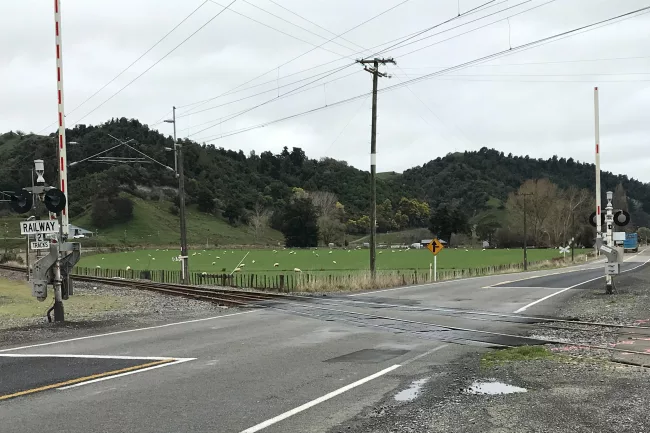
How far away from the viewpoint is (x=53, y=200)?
14.4 m

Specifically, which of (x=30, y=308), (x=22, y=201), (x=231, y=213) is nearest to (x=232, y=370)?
(x=22, y=201)

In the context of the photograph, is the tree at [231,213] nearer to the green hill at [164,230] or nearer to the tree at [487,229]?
the green hill at [164,230]

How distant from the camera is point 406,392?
7367 millimetres

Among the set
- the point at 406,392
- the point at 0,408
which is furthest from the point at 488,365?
the point at 0,408

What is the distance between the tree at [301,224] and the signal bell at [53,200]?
417ft

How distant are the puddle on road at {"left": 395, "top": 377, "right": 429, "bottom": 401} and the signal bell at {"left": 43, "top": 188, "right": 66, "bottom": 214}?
10.9 m

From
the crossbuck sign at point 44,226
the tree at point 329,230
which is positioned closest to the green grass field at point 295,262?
the crossbuck sign at point 44,226

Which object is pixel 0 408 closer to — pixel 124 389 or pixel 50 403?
pixel 50 403

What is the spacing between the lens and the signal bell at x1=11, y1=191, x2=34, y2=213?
15.5m

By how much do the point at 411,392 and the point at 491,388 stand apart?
1.09m

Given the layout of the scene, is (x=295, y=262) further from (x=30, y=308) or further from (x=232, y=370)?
(x=232, y=370)

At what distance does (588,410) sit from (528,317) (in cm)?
952

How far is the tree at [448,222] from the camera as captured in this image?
165500 millimetres

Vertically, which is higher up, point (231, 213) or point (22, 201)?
point (231, 213)
